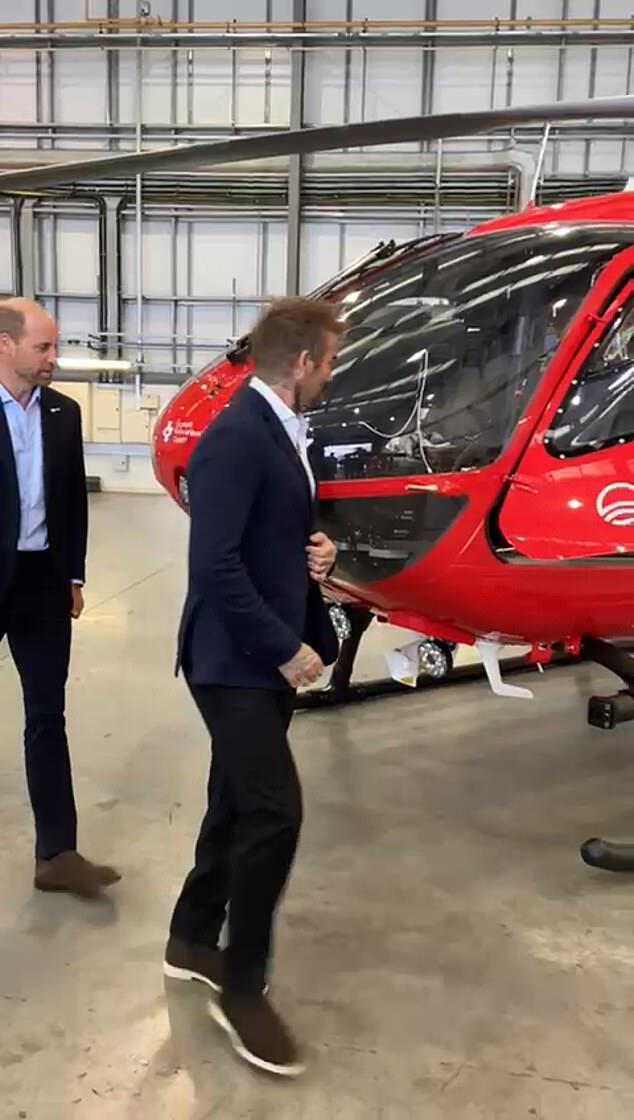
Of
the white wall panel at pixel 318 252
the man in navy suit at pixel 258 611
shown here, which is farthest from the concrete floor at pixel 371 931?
the white wall panel at pixel 318 252

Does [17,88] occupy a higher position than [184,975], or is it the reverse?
[17,88]

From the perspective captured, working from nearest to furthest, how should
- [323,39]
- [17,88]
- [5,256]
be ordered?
[323,39], [17,88], [5,256]

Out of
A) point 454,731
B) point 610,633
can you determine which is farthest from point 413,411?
point 454,731

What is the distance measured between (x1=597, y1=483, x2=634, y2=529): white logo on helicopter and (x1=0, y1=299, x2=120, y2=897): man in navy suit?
1.53 m

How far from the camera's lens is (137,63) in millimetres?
11859

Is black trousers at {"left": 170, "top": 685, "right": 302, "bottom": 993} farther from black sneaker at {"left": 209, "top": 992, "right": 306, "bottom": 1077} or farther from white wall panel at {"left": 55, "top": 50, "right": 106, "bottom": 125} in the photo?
white wall panel at {"left": 55, "top": 50, "right": 106, "bottom": 125}

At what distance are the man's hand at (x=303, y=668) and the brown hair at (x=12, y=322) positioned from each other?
1.20 meters

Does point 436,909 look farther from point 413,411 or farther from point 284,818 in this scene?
point 413,411

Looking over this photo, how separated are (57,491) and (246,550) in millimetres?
953

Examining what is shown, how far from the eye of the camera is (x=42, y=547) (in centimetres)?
286

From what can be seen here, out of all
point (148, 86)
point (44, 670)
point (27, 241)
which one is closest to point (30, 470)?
point (44, 670)

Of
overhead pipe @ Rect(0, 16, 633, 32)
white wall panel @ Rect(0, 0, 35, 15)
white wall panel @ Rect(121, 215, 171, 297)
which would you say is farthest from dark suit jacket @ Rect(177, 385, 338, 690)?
white wall panel @ Rect(0, 0, 35, 15)

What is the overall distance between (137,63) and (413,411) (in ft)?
33.9

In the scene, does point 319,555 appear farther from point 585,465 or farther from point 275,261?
point 275,261
